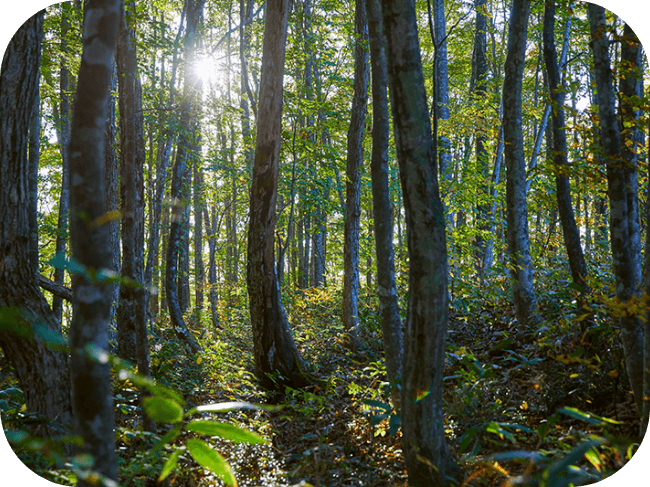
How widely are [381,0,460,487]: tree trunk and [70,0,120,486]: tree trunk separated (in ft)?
5.84

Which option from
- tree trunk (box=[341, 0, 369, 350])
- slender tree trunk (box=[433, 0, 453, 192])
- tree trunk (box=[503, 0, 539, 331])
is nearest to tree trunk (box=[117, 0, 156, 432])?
tree trunk (box=[341, 0, 369, 350])

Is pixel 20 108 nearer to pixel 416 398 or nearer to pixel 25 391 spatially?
pixel 25 391

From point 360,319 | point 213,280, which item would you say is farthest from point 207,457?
point 213,280

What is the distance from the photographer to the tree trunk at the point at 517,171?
5945mm

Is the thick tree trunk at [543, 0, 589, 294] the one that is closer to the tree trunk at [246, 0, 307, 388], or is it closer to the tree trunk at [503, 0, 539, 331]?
the tree trunk at [503, 0, 539, 331]

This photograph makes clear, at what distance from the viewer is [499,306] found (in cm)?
759

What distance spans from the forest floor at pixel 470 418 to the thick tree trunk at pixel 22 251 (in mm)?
745

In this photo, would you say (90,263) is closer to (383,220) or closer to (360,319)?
(383,220)

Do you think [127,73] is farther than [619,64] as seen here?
Yes

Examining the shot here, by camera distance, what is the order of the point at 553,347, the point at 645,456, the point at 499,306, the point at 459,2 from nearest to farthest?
1. the point at 645,456
2. the point at 553,347
3. the point at 499,306
4. the point at 459,2

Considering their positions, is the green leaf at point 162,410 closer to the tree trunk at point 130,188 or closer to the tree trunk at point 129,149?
the tree trunk at point 130,188

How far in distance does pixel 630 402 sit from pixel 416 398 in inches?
90.8

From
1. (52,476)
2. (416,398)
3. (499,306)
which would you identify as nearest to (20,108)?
(52,476)

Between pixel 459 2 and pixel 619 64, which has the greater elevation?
pixel 459 2
